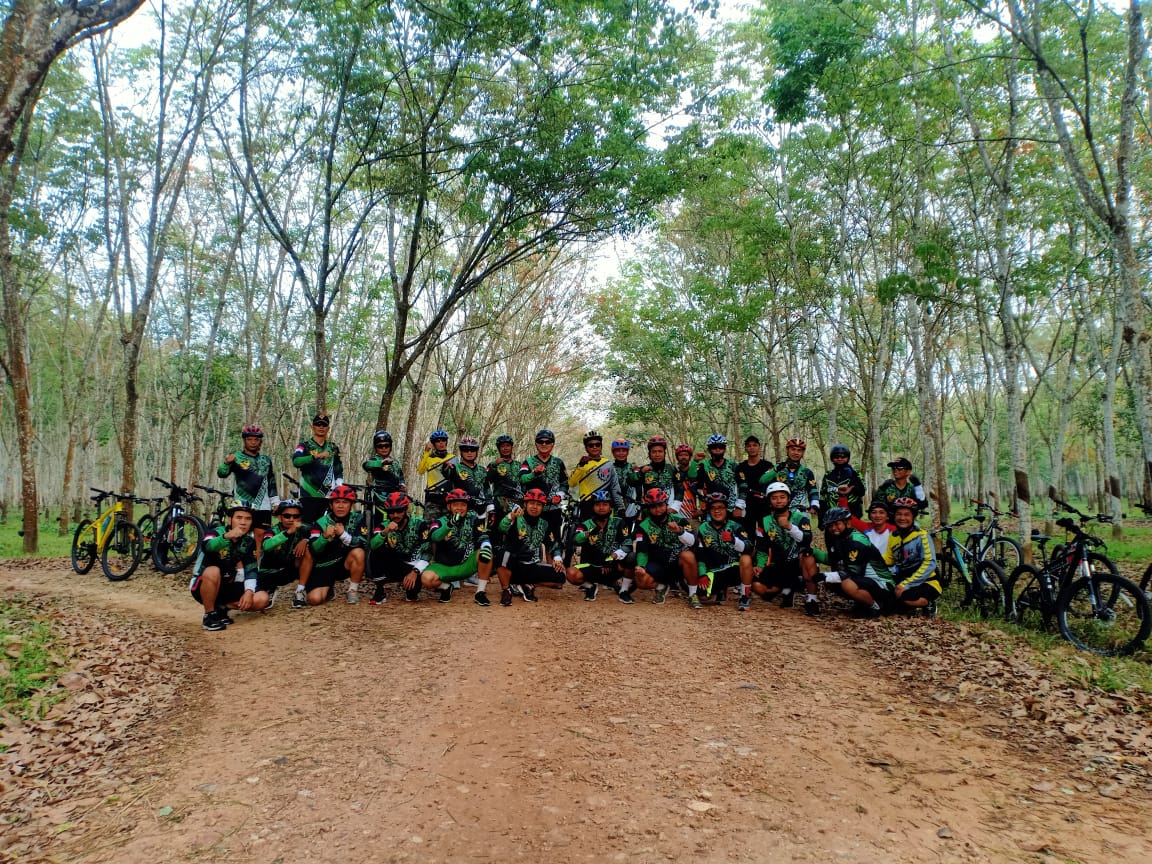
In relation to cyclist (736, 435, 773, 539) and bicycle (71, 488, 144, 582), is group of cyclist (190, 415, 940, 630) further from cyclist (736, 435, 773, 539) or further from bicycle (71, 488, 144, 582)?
bicycle (71, 488, 144, 582)

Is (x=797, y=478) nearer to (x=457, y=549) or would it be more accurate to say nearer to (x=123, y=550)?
(x=457, y=549)

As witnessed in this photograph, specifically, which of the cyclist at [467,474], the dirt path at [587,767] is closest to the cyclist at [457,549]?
the cyclist at [467,474]

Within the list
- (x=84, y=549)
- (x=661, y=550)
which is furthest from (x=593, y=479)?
(x=84, y=549)

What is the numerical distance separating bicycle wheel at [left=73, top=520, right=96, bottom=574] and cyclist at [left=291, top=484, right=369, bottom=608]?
405 cm

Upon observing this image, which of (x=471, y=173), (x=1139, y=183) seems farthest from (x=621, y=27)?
(x=1139, y=183)

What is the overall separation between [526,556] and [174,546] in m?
5.43

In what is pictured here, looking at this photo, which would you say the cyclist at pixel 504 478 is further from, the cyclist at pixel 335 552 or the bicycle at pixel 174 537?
the bicycle at pixel 174 537

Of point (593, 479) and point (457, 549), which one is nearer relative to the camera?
point (457, 549)

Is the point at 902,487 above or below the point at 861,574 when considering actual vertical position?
above

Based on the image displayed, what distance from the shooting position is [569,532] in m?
9.12

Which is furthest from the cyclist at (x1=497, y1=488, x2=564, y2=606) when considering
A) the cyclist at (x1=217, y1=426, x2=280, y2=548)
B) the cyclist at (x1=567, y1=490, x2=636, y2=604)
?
the cyclist at (x1=217, y1=426, x2=280, y2=548)

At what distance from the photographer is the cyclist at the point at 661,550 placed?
781cm

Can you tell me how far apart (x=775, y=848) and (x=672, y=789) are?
68 centimetres

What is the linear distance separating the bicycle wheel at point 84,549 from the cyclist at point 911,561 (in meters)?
10.9
